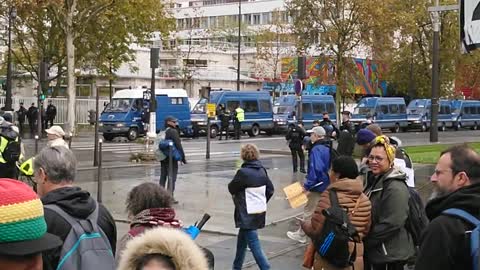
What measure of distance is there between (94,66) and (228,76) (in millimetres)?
27187

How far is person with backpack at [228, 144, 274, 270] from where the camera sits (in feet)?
27.9

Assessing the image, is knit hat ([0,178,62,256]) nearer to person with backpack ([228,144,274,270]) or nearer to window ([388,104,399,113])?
person with backpack ([228,144,274,270])

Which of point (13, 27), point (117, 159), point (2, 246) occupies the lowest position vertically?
point (117, 159)

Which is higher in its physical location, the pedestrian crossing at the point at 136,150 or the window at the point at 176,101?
the window at the point at 176,101

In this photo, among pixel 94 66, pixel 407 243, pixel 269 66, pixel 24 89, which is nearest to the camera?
pixel 407 243

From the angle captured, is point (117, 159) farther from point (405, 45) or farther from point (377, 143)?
point (405, 45)

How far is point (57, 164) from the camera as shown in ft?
14.7

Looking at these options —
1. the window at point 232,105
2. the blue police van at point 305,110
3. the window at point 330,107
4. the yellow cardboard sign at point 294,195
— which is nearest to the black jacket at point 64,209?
the yellow cardboard sign at point 294,195

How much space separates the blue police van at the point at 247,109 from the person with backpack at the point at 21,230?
129ft

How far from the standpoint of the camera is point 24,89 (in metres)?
60.1

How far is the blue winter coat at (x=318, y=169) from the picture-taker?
9.91 metres

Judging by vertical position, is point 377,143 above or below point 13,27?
below

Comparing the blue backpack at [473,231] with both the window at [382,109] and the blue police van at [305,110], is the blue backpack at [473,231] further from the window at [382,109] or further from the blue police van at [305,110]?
the window at [382,109]

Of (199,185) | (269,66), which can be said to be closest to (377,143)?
(199,185)
